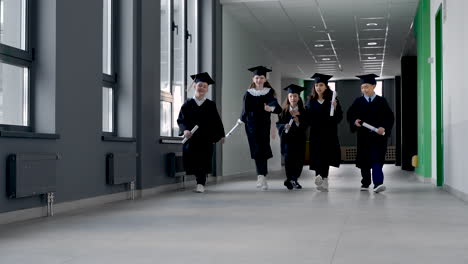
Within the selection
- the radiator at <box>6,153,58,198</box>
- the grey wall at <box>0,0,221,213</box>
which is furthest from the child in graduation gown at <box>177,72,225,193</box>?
the radiator at <box>6,153,58,198</box>

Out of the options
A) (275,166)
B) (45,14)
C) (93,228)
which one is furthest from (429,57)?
(275,166)

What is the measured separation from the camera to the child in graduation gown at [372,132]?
7848 mm

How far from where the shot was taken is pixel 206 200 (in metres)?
6.73

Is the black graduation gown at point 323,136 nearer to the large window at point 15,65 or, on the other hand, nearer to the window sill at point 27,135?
the window sill at point 27,135

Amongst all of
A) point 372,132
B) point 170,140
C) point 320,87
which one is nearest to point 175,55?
point 170,140

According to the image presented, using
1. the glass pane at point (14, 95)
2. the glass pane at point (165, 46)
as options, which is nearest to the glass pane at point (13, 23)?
the glass pane at point (14, 95)

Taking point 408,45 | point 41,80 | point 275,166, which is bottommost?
point 275,166

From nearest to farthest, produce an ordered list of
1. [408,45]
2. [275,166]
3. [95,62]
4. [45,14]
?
[45,14]
[95,62]
[408,45]
[275,166]

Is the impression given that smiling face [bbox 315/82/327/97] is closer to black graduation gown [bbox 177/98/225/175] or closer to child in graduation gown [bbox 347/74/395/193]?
child in graduation gown [bbox 347/74/395/193]

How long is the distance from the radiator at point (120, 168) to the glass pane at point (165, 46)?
217 cm

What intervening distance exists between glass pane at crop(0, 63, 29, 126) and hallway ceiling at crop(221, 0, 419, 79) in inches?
246

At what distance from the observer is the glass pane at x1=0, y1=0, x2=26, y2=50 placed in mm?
5223

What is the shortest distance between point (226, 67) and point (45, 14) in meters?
6.62

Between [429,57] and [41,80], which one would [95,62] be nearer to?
[41,80]
